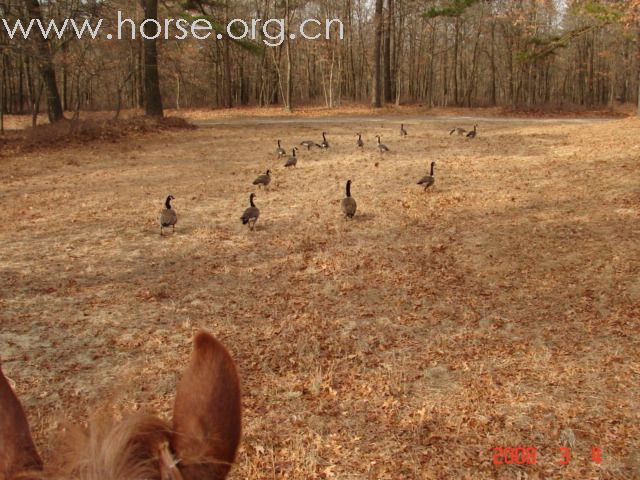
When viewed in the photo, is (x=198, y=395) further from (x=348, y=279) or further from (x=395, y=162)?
(x=395, y=162)

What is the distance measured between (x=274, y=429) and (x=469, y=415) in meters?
1.96

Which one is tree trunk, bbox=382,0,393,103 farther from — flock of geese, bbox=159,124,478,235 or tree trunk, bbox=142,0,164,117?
flock of geese, bbox=159,124,478,235

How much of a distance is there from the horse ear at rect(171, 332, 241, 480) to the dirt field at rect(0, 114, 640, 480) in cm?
183

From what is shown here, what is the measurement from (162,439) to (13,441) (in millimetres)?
474

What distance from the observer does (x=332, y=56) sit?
39.5 m

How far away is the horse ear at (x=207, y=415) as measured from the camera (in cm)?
110

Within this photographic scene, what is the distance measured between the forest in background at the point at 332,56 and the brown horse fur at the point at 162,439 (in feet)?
58.2

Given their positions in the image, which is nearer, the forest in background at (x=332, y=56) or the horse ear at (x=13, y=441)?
the horse ear at (x=13, y=441)

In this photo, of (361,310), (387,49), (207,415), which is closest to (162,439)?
(207,415)

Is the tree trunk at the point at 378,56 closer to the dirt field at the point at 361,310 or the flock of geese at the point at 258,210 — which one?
the flock of geese at the point at 258,210
